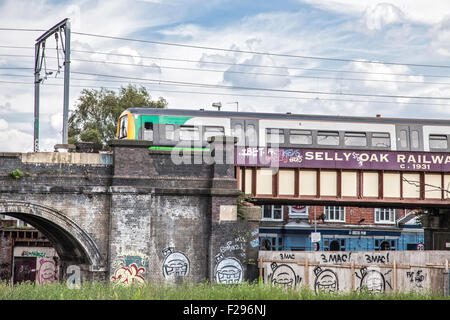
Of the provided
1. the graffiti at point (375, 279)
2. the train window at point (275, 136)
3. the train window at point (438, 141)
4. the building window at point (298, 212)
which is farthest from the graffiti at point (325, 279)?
the building window at point (298, 212)

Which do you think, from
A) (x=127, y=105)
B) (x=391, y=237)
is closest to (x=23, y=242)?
(x=127, y=105)

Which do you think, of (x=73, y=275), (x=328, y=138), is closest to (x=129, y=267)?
(x=73, y=275)

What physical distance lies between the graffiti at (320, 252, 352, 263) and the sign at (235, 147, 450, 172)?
16.1 feet

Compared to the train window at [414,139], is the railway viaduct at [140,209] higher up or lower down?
lower down

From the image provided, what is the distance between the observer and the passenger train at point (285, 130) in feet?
95.2

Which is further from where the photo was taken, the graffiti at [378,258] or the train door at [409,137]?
the train door at [409,137]

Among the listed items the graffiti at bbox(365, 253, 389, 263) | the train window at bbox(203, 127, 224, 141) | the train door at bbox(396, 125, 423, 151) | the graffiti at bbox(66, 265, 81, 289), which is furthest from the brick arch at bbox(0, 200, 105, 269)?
the train door at bbox(396, 125, 423, 151)

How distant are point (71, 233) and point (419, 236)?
1418 inches

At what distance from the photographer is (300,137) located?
2977 centimetres

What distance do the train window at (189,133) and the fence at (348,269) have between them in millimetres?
7458

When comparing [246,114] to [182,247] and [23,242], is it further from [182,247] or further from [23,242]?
[23,242]

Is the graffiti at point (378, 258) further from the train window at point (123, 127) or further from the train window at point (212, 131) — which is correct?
the train window at point (123, 127)

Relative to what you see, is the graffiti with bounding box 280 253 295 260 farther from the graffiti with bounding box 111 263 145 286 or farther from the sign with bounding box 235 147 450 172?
the graffiti with bounding box 111 263 145 286

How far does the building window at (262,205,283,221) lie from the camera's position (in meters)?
50.0
